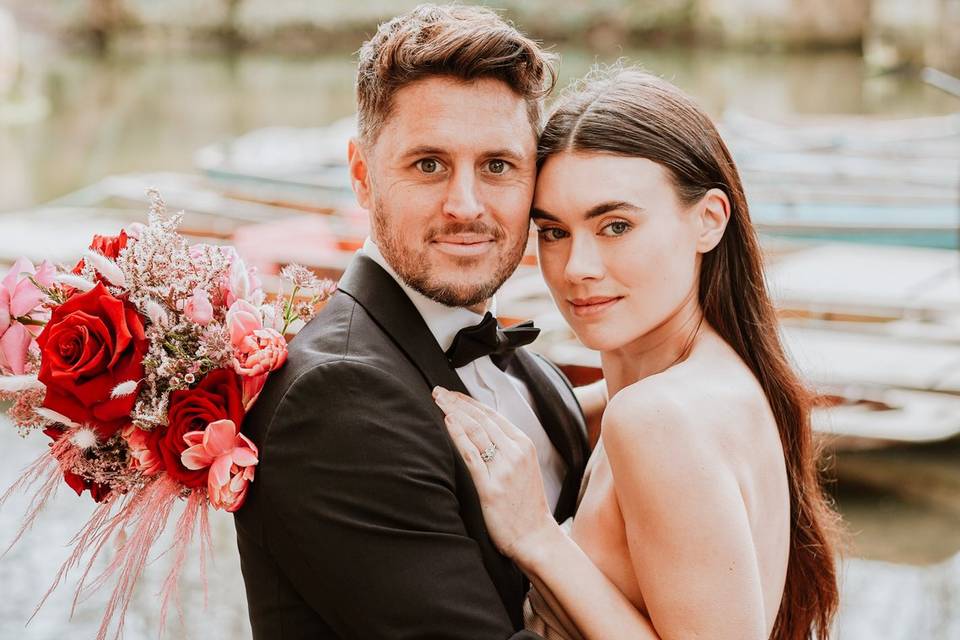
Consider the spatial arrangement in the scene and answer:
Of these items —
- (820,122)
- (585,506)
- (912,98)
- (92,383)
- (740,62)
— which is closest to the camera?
(92,383)

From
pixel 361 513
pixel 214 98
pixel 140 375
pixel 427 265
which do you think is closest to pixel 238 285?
pixel 140 375

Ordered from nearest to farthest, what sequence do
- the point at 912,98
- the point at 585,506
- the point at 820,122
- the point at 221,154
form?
the point at 585,506 → the point at 221,154 → the point at 820,122 → the point at 912,98

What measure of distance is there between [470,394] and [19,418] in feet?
2.32

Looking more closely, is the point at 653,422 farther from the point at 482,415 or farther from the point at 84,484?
the point at 84,484

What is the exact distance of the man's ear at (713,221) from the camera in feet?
6.25

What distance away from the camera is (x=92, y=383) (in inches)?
62.6

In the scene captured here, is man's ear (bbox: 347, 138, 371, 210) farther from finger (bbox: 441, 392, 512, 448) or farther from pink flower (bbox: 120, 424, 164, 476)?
pink flower (bbox: 120, 424, 164, 476)

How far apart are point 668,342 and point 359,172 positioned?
622mm

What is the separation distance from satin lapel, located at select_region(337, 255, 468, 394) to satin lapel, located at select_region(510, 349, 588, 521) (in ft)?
0.98

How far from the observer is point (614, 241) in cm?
184

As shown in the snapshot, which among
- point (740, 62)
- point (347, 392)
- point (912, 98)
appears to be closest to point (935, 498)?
point (347, 392)

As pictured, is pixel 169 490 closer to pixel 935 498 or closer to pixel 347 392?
pixel 347 392

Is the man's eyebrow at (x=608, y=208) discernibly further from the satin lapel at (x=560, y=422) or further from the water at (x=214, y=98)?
the water at (x=214, y=98)

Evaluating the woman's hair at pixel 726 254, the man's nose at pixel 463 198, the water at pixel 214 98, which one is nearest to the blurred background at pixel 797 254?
the water at pixel 214 98
